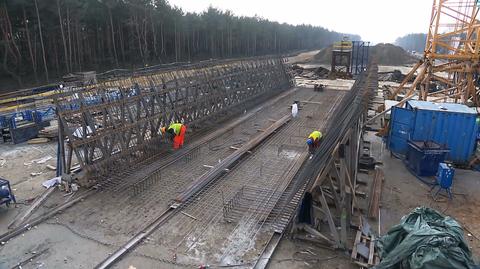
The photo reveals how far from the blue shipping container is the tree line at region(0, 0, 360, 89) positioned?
90.6ft

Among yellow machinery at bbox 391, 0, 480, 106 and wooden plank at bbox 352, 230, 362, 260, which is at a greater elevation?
yellow machinery at bbox 391, 0, 480, 106

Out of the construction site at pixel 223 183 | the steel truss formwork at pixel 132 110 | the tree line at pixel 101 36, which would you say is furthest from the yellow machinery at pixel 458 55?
the tree line at pixel 101 36

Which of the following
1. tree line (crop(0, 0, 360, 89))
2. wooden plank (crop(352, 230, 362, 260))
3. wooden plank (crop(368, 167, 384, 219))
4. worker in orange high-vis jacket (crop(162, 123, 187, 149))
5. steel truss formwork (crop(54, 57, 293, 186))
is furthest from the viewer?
tree line (crop(0, 0, 360, 89))

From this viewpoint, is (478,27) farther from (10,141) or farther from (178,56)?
(178,56)

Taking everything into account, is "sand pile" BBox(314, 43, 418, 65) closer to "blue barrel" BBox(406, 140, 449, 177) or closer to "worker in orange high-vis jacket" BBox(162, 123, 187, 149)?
"blue barrel" BBox(406, 140, 449, 177)

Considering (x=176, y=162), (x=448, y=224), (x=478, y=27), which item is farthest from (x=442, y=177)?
(x=478, y=27)

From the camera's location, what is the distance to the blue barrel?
892 cm

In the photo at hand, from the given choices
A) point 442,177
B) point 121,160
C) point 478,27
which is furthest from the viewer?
point 478,27

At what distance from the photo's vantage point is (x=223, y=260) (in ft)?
18.8

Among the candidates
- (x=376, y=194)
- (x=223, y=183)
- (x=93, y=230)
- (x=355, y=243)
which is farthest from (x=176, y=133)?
(x=355, y=243)

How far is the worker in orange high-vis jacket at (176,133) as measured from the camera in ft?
34.2

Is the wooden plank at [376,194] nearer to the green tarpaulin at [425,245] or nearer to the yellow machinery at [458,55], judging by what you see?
the green tarpaulin at [425,245]

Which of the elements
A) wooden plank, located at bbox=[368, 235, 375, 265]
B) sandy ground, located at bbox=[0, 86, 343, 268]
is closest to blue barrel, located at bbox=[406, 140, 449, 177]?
wooden plank, located at bbox=[368, 235, 375, 265]

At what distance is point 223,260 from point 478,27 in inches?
613
